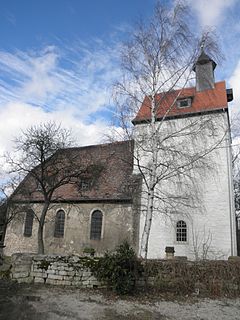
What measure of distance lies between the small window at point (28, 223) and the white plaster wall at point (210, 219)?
9.36 m

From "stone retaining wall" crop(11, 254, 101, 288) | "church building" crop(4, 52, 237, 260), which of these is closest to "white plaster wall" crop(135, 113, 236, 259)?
"church building" crop(4, 52, 237, 260)

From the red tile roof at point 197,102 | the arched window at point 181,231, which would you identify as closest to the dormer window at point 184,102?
the red tile roof at point 197,102

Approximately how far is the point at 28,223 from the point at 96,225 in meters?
6.47

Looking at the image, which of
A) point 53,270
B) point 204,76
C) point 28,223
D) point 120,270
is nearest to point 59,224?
point 28,223

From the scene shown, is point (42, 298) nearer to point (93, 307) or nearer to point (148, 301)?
point (93, 307)

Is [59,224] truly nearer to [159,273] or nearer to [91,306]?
[159,273]

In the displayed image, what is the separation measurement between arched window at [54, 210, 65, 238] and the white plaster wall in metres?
6.23

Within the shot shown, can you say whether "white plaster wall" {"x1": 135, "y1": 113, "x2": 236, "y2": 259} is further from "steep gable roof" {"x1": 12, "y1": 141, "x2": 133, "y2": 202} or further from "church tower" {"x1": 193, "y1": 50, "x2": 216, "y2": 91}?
"church tower" {"x1": 193, "y1": 50, "x2": 216, "y2": 91}

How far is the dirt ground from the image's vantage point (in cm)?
639

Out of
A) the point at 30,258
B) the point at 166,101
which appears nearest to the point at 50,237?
the point at 30,258

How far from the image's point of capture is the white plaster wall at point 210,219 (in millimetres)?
15953

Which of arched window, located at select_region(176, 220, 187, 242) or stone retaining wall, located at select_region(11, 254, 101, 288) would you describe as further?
arched window, located at select_region(176, 220, 187, 242)

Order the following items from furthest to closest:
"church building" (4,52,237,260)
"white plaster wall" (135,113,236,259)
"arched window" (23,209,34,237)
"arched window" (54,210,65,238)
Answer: "arched window" (23,209,34,237) → "arched window" (54,210,65,238) → "white plaster wall" (135,113,236,259) → "church building" (4,52,237,260)

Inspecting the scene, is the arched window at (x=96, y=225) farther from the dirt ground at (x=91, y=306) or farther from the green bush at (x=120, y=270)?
the dirt ground at (x=91, y=306)
